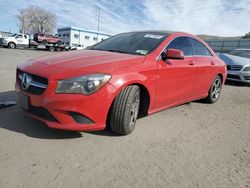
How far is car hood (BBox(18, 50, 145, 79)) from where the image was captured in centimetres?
260

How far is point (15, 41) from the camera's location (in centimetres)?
2777

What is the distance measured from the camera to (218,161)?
2.58 meters

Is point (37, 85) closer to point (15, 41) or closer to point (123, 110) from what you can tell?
point (123, 110)

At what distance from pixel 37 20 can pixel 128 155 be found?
281ft

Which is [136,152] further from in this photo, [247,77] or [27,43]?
[27,43]

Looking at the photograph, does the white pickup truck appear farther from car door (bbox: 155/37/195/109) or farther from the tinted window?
car door (bbox: 155/37/195/109)

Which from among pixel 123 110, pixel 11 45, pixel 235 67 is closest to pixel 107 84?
pixel 123 110

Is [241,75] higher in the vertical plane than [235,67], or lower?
lower

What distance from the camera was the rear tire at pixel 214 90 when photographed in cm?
512

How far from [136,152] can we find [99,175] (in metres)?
0.60

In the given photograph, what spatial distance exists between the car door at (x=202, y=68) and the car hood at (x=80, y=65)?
1.60m

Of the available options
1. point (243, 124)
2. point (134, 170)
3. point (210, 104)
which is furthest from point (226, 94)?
point (134, 170)

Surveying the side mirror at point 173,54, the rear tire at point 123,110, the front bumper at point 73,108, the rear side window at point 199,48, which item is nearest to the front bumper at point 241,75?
Answer: the rear side window at point 199,48

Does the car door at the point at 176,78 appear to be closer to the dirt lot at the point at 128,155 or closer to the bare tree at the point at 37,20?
the dirt lot at the point at 128,155
